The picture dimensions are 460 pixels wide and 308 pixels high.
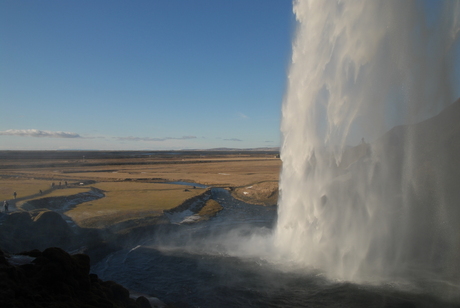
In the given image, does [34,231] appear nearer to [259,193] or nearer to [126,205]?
[126,205]

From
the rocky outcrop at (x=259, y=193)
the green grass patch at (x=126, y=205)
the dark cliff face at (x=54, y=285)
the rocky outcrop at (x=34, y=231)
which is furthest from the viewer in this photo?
the rocky outcrop at (x=259, y=193)

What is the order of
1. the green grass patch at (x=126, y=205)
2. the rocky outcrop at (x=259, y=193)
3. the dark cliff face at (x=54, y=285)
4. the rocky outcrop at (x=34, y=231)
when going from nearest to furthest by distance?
the dark cliff face at (x=54, y=285), the rocky outcrop at (x=34, y=231), the green grass patch at (x=126, y=205), the rocky outcrop at (x=259, y=193)

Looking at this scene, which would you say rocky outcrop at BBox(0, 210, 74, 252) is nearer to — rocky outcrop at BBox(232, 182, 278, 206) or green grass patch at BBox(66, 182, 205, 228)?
green grass patch at BBox(66, 182, 205, 228)

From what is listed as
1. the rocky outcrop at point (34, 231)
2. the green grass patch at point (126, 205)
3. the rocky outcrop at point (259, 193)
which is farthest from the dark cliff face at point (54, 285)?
the rocky outcrop at point (259, 193)

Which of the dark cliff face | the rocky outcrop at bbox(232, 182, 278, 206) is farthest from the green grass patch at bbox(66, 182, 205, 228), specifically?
the dark cliff face

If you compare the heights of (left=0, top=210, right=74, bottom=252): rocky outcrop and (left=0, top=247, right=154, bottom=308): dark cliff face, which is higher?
(left=0, top=247, right=154, bottom=308): dark cliff face

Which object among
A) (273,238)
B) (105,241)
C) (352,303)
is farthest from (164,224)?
(352,303)

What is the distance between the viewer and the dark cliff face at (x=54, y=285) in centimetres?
1045

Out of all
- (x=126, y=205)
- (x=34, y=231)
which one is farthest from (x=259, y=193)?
(x=34, y=231)

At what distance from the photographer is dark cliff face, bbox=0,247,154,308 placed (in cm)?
1045

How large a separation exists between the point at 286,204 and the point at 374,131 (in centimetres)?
909

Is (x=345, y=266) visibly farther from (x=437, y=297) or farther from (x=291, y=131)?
(x=291, y=131)

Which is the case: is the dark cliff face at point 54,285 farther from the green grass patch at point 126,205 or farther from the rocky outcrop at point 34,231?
the green grass patch at point 126,205

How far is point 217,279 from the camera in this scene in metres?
18.5
